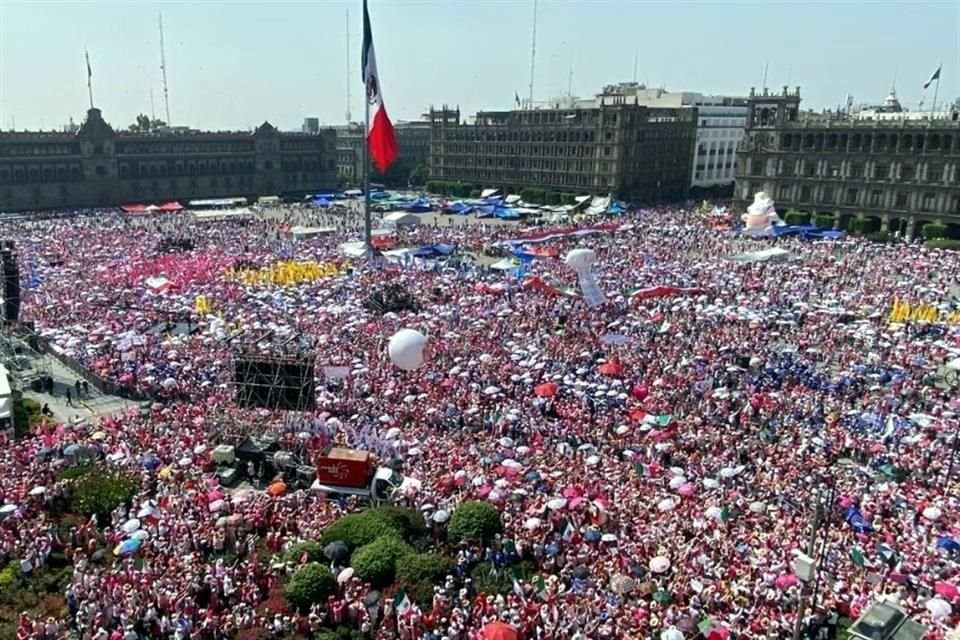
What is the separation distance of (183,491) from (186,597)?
209 inches

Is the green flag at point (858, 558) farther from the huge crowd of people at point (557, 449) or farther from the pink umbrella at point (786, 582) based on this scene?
the pink umbrella at point (786, 582)

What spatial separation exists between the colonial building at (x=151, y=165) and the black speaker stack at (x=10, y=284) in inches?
2809

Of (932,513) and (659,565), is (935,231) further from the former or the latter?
(659,565)

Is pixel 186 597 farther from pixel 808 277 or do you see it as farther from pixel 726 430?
pixel 808 277

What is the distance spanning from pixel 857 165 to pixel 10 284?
7504cm

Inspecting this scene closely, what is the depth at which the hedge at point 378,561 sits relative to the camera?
17.5m

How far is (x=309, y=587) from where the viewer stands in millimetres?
16766

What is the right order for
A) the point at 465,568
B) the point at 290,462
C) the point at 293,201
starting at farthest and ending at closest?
the point at 293,201
the point at 290,462
the point at 465,568

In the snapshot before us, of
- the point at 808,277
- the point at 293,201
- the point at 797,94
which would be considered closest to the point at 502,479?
the point at 808,277

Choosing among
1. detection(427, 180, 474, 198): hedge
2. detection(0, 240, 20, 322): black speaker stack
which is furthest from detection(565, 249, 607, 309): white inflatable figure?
detection(427, 180, 474, 198): hedge

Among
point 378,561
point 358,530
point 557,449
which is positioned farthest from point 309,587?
point 557,449

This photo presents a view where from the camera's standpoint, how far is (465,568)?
18.2 meters

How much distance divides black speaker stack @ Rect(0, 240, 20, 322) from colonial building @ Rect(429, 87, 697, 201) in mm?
80296

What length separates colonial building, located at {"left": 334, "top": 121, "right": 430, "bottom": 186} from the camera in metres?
146
